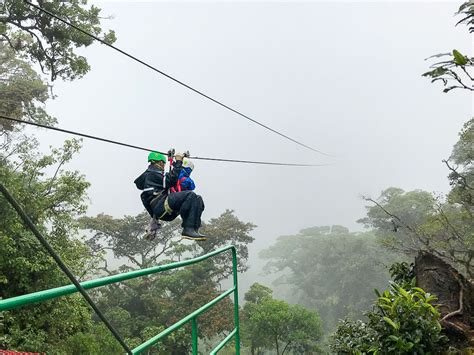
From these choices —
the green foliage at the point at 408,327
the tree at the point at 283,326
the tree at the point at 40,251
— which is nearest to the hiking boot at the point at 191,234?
the green foliage at the point at 408,327

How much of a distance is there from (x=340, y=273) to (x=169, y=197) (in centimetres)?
3093

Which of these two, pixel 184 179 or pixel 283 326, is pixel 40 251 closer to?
pixel 184 179

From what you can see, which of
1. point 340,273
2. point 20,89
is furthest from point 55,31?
point 340,273

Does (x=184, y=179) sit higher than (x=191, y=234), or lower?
higher

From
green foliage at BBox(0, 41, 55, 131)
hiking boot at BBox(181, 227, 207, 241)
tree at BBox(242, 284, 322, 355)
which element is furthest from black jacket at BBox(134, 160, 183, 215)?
tree at BBox(242, 284, 322, 355)

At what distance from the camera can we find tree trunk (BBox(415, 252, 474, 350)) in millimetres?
3270

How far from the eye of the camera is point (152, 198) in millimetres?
4504

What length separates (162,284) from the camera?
18.2 metres

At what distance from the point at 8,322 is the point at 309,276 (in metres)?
32.9

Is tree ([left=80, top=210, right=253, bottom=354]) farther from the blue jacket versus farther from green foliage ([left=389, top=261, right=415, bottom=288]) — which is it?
green foliage ([left=389, top=261, right=415, bottom=288])

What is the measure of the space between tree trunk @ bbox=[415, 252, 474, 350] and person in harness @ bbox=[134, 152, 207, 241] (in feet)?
7.89

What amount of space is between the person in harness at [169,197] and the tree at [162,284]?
34.7 feet

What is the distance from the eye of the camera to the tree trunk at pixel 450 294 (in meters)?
3.27

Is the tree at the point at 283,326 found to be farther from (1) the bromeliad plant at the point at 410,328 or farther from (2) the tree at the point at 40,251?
(1) the bromeliad plant at the point at 410,328
